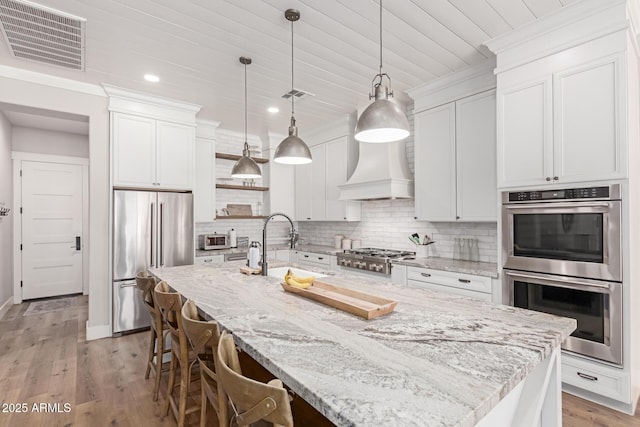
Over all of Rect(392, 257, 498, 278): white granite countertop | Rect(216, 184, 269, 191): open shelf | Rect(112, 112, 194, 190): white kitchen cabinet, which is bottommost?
Rect(392, 257, 498, 278): white granite countertop

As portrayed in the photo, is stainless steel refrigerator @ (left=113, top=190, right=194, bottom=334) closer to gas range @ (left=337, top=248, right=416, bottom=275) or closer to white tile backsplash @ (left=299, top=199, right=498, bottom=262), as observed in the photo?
gas range @ (left=337, top=248, right=416, bottom=275)

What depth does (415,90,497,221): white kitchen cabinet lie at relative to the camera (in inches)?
124

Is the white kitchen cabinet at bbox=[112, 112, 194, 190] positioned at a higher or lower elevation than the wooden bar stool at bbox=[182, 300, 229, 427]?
higher

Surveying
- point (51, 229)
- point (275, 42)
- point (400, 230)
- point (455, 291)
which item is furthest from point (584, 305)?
point (51, 229)

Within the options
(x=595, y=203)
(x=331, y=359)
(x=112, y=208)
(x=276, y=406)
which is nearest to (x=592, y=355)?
(x=595, y=203)

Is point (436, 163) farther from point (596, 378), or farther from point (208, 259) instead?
point (208, 259)

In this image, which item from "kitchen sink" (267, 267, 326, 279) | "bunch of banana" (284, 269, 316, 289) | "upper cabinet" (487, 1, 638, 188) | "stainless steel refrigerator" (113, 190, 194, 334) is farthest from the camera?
"stainless steel refrigerator" (113, 190, 194, 334)

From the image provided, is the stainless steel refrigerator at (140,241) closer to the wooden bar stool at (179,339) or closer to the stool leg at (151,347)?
the stool leg at (151,347)

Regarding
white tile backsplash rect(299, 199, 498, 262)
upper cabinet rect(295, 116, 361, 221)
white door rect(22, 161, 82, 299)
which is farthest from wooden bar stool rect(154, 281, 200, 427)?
white door rect(22, 161, 82, 299)

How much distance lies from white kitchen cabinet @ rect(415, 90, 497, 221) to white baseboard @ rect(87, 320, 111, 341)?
374 cm

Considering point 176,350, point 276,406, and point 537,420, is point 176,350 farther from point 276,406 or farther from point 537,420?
point 537,420

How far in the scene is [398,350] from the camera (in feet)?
3.77

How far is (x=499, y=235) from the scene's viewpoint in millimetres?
2785

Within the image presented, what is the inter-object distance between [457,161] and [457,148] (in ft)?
0.44
